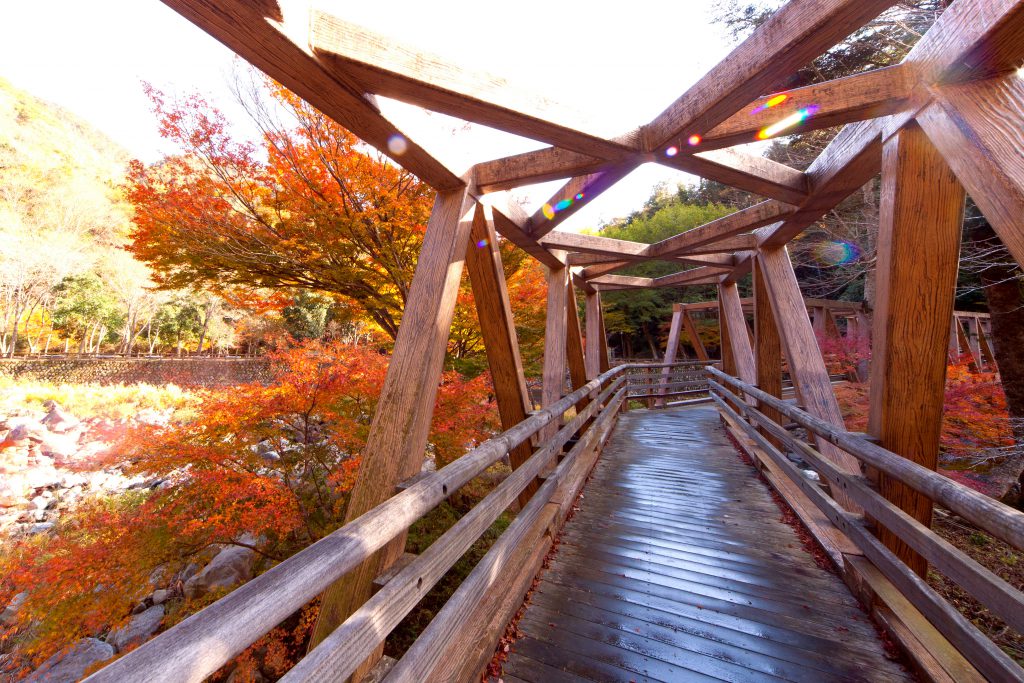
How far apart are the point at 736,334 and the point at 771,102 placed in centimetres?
539

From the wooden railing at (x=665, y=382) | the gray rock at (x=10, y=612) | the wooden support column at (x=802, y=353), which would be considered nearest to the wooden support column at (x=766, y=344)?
the wooden support column at (x=802, y=353)

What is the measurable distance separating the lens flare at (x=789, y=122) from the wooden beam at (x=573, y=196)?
0.70m

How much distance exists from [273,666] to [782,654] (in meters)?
4.56

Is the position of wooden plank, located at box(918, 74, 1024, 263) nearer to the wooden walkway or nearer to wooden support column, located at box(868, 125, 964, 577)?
wooden support column, located at box(868, 125, 964, 577)

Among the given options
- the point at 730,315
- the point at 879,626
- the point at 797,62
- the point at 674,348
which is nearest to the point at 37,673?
the point at 879,626

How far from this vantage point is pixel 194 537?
156 inches

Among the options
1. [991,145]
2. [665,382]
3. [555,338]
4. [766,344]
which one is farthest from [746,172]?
[665,382]

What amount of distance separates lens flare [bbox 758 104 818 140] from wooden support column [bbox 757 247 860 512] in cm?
214

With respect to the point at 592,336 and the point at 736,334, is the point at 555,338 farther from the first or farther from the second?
the point at 736,334

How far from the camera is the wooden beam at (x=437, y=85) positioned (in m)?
1.45

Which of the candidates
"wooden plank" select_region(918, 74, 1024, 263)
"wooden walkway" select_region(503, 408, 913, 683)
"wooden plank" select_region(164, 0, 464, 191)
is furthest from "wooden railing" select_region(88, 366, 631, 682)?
"wooden plank" select_region(918, 74, 1024, 263)

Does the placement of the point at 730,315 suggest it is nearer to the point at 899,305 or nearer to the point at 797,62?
the point at 899,305

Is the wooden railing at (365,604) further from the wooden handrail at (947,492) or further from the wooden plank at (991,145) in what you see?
the wooden plank at (991,145)

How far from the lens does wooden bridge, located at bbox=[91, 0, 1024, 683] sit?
1.27 meters
